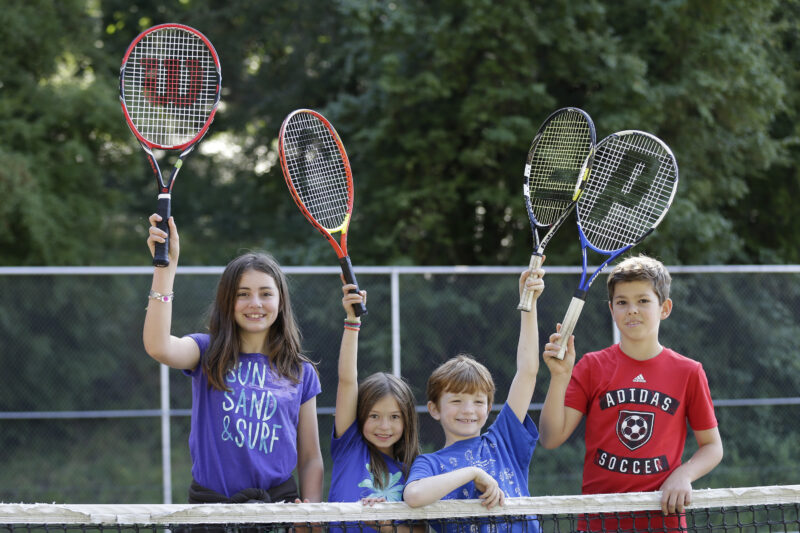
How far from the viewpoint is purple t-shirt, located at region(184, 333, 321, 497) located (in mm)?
2887

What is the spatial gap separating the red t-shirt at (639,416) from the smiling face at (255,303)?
1169 mm

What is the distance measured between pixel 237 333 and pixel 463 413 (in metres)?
0.88

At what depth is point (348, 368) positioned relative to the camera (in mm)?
2986

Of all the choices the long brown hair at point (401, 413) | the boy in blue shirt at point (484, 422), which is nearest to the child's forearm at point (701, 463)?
the boy in blue shirt at point (484, 422)

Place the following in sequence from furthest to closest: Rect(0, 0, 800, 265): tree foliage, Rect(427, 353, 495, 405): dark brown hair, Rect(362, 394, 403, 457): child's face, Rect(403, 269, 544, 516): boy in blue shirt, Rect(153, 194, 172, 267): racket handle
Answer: Rect(0, 0, 800, 265): tree foliage → Rect(362, 394, 403, 457): child's face → Rect(427, 353, 495, 405): dark brown hair → Rect(403, 269, 544, 516): boy in blue shirt → Rect(153, 194, 172, 267): racket handle

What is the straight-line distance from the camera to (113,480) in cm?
777

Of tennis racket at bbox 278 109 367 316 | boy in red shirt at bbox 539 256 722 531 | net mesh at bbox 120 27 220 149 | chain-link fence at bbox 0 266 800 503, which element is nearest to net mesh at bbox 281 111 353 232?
tennis racket at bbox 278 109 367 316

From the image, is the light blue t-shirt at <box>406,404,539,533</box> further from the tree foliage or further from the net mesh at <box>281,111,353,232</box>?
the tree foliage

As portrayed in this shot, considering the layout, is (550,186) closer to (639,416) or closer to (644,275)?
(644,275)

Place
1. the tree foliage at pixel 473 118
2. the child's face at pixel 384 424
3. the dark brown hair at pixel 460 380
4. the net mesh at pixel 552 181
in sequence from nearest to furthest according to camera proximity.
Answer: the dark brown hair at pixel 460 380 → the child's face at pixel 384 424 → the net mesh at pixel 552 181 → the tree foliage at pixel 473 118

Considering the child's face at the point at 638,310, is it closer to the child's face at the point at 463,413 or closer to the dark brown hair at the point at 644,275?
the dark brown hair at the point at 644,275

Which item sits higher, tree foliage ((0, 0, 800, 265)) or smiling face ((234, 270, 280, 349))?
tree foliage ((0, 0, 800, 265))

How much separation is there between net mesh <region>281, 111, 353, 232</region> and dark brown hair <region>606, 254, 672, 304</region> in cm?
114

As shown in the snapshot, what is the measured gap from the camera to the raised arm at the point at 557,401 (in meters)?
2.98
